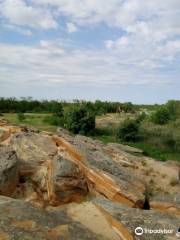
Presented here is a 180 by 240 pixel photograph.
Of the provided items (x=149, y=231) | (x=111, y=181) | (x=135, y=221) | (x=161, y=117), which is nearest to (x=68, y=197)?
(x=111, y=181)

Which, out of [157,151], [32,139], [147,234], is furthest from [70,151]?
[157,151]

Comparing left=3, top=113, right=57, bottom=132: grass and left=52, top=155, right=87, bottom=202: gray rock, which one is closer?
left=52, top=155, right=87, bottom=202: gray rock

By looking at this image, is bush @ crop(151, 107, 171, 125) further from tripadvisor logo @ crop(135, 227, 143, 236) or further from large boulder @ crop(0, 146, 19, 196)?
tripadvisor logo @ crop(135, 227, 143, 236)

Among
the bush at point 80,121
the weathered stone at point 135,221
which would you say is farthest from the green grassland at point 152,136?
the weathered stone at point 135,221

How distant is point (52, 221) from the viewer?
9.57 metres

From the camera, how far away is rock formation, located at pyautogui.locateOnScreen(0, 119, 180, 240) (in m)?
9.39

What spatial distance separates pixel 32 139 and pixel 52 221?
35.0 ft

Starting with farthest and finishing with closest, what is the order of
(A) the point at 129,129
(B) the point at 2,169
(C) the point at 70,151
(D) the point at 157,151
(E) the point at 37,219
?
(A) the point at 129,129, (D) the point at 157,151, (C) the point at 70,151, (B) the point at 2,169, (E) the point at 37,219

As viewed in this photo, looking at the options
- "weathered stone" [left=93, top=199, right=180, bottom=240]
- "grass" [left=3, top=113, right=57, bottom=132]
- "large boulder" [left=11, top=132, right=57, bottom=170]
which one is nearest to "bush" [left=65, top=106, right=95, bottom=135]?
"grass" [left=3, top=113, right=57, bottom=132]

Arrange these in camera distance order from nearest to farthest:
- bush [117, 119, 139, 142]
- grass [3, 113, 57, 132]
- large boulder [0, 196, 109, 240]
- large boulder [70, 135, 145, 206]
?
large boulder [0, 196, 109, 240]
large boulder [70, 135, 145, 206]
grass [3, 113, 57, 132]
bush [117, 119, 139, 142]

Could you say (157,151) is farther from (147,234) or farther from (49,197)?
(147,234)

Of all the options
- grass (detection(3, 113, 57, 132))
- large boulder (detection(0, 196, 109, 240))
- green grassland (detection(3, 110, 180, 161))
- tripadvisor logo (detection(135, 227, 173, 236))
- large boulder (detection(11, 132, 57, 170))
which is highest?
large boulder (detection(11, 132, 57, 170))

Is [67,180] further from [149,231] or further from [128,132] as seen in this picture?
[128,132]

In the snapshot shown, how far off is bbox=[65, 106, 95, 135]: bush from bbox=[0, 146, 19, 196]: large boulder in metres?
44.6
